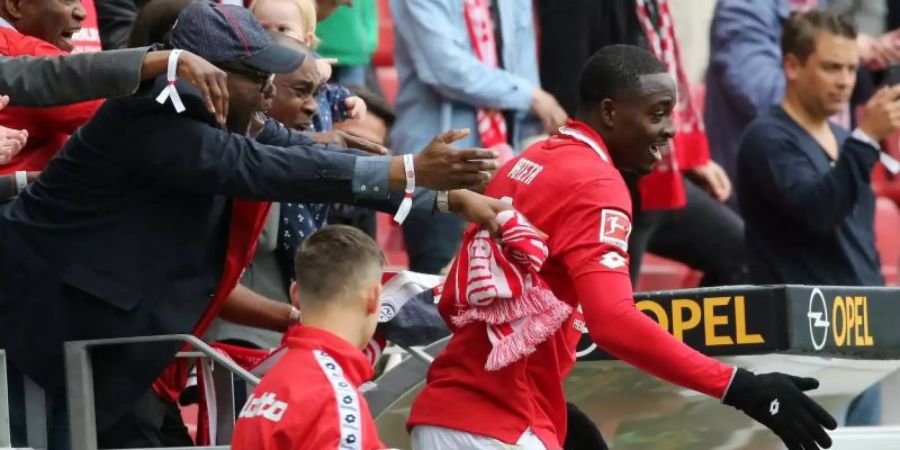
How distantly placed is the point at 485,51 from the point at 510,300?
3465 mm

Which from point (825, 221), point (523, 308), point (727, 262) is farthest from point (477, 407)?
point (727, 262)

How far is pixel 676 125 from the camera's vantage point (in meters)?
9.17

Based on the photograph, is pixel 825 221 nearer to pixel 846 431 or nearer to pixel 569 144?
pixel 846 431

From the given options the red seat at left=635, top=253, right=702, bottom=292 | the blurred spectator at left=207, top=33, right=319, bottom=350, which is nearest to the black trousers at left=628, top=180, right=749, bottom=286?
the red seat at left=635, top=253, right=702, bottom=292

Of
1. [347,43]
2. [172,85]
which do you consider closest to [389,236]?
[347,43]

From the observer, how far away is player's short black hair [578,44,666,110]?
578 centimetres

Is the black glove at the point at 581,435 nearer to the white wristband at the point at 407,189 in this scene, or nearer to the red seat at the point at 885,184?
the white wristband at the point at 407,189

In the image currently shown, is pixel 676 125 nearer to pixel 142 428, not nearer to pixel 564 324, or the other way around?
pixel 564 324

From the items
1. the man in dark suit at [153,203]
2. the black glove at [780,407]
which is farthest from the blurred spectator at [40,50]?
the black glove at [780,407]

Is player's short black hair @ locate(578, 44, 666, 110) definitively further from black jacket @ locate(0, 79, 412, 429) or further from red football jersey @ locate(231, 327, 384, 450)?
red football jersey @ locate(231, 327, 384, 450)

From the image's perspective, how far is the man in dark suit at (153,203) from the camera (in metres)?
5.31

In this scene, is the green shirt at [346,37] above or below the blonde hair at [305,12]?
below

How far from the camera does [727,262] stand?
10047 mm

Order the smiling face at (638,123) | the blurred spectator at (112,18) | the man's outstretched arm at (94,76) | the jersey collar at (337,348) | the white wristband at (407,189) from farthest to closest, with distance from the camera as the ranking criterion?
the blurred spectator at (112,18) < the smiling face at (638,123) < the white wristband at (407,189) < the man's outstretched arm at (94,76) < the jersey collar at (337,348)
